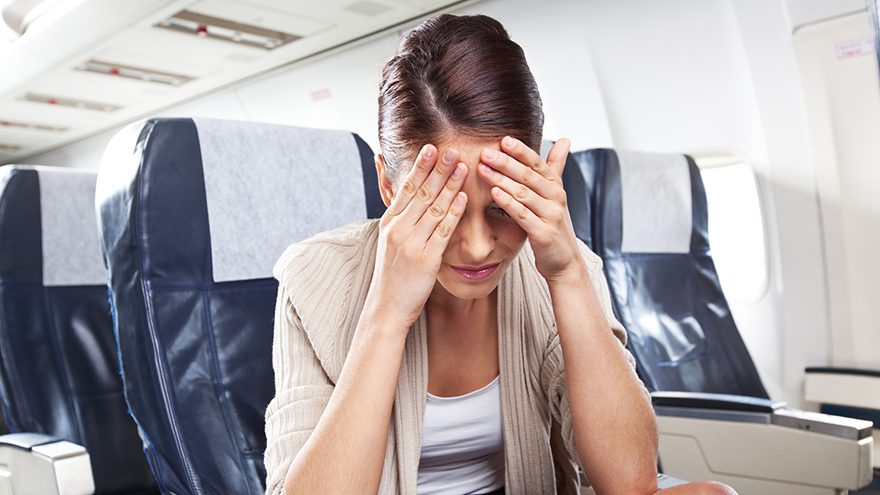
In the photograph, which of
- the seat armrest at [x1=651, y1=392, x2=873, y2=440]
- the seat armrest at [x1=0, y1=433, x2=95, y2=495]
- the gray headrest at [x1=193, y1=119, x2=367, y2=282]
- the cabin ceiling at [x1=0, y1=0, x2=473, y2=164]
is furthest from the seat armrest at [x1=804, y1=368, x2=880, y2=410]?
the seat armrest at [x1=0, y1=433, x2=95, y2=495]

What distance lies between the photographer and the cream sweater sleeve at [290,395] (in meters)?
1.15

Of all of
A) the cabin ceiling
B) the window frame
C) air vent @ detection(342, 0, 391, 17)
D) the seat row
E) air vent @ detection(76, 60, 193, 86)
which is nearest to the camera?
the seat row

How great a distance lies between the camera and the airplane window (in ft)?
10.9

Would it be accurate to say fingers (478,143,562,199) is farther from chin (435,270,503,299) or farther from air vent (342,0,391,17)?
air vent (342,0,391,17)

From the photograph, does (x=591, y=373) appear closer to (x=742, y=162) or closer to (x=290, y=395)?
(x=290, y=395)

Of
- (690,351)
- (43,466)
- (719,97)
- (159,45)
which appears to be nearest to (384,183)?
(43,466)

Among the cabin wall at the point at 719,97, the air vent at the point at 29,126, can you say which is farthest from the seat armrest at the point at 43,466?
the air vent at the point at 29,126

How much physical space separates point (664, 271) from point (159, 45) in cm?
442

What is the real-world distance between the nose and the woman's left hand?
6cm

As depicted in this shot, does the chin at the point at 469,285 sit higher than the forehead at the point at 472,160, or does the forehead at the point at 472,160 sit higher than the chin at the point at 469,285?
the forehead at the point at 472,160

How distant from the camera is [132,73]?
607 cm

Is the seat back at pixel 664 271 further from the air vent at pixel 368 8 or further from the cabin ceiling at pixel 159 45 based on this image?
the air vent at pixel 368 8

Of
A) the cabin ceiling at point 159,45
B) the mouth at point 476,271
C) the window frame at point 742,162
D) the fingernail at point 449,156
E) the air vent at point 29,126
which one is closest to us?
the fingernail at point 449,156

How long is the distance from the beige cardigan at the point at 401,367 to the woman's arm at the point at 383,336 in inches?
3.5
